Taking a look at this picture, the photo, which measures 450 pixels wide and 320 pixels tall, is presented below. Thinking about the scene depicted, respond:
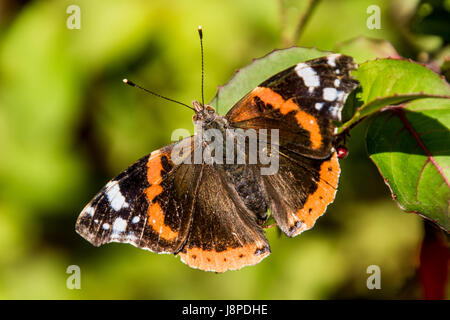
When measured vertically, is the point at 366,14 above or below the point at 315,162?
above

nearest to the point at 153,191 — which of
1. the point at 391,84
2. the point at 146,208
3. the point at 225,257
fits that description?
the point at 146,208

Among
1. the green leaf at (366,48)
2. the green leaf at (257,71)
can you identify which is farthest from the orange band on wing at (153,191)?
the green leaf at (366,48)

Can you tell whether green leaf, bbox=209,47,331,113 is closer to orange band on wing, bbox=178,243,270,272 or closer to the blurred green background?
orange band on wing, bbox=178,243,270,272

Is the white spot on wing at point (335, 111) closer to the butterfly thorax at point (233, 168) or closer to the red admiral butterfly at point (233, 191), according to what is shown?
the red admiral butterfly at point (233, 191)

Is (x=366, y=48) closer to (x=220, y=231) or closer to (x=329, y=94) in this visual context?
(x=329, y=94)

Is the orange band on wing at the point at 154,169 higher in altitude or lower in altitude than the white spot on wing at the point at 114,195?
higher

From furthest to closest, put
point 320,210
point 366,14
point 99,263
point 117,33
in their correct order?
point 99,263, point 117,33, point 366,14, point 320,210
